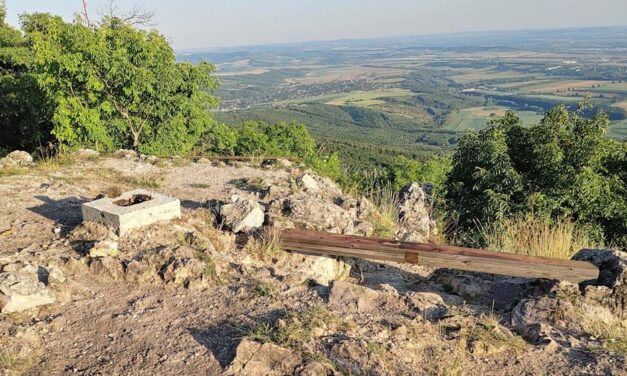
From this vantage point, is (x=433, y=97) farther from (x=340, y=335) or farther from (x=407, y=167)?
(x=340, y=335)

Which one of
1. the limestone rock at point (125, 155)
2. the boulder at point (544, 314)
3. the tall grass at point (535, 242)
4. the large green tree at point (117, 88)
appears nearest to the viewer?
the boulder at point (544, 314)

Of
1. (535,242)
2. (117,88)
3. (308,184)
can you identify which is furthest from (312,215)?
(117,88)

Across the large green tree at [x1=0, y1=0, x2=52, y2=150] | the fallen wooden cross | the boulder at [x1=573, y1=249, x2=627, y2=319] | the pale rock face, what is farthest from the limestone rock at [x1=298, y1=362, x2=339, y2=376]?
the large green tree at [x1=0, y1=0, x2=52, y2=150]

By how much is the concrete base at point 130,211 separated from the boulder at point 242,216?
0.63 meters

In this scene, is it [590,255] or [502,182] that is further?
[502,182]

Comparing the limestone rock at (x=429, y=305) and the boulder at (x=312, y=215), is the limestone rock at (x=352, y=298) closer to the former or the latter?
the limestone rock at (x=429, y=305)

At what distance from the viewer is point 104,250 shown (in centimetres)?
480

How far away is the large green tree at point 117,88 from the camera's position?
12.4 meters

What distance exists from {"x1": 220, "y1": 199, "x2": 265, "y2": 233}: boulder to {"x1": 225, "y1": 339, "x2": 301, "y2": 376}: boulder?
2.48m

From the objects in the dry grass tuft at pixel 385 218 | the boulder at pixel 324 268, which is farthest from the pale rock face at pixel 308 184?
the boulder at pixel 324 268

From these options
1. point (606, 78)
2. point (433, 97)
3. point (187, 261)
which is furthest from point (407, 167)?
point (606, 78)

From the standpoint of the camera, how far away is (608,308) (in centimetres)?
438

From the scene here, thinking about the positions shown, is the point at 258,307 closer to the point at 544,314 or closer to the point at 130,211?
the point at 130,211

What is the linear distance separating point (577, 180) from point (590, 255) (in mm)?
3955
